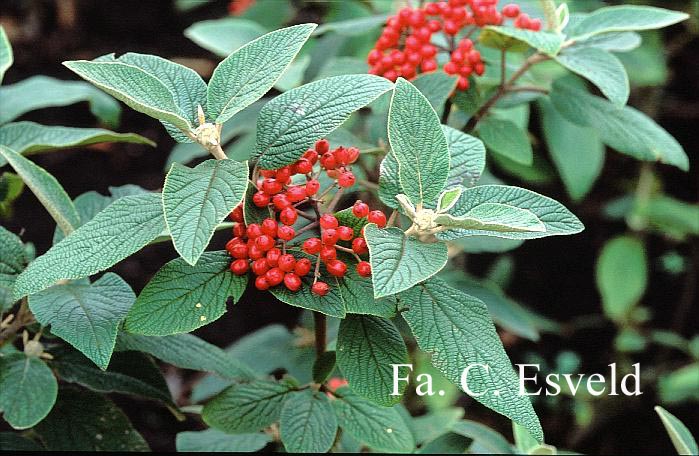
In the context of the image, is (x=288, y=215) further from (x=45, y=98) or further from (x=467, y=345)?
(x=45, y=98)

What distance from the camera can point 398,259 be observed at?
681 mm

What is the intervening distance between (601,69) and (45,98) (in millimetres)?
773

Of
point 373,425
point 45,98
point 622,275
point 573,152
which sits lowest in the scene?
point 622,275

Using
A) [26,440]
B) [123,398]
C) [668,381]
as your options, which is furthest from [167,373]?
[668,381]

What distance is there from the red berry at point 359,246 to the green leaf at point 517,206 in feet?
0.23

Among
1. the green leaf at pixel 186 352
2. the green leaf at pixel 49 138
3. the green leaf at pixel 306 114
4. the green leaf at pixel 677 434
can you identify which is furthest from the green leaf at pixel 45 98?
the green leaf at pixel 677 434

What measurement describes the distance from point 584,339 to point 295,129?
172 cm

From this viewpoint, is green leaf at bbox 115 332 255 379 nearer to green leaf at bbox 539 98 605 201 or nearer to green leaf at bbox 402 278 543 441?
green leaf at bbox 402 278 543 441

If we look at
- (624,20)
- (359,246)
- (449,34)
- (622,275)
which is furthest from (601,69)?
(622,275)

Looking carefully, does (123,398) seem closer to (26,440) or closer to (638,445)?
(26,440)

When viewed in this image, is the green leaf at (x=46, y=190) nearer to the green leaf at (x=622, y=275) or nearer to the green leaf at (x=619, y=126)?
the green leaf at (x=619, y=126)

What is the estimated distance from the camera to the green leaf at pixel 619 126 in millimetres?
1139

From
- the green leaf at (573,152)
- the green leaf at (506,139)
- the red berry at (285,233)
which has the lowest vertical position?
the green leaf at (573,152)

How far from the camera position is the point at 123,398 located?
1842 mm
